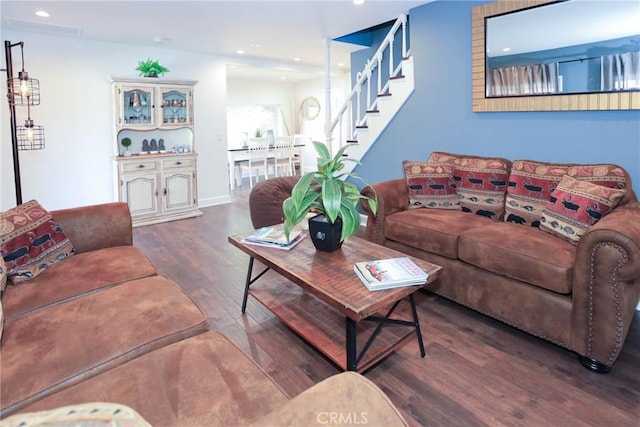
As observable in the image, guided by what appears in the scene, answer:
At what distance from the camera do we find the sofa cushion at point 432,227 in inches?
101

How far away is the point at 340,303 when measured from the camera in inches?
64.5

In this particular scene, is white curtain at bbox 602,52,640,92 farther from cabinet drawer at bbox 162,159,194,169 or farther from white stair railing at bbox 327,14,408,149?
cabinet drawer at bbox 162,159,194,169

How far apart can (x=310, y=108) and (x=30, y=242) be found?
317 inches

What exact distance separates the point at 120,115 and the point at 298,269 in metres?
3.99

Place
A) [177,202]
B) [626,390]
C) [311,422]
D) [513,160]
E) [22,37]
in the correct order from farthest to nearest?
[177,202]
[22,37]
[513,160]
[626,390]
[311,422]

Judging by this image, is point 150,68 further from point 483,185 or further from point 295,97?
point 295,97

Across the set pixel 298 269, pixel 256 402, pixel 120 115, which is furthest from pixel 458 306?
pixel 120 115

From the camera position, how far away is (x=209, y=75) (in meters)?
5.85

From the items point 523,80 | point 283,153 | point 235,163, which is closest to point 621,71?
point 523,80

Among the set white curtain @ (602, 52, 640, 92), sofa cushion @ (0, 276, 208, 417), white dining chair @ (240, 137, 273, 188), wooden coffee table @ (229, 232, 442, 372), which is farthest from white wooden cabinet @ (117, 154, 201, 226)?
white curtain @ (602, 52, 640, 92)

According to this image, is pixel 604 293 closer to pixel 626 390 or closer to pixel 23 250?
pixel 626 390

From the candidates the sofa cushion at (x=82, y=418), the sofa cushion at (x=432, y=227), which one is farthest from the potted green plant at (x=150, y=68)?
the sofa cushion at (x=82, y=418)

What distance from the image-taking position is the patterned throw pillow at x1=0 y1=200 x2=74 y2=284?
191 cm

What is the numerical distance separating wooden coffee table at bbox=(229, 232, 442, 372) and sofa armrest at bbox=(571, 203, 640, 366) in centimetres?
70
